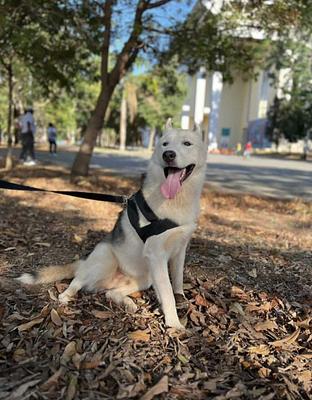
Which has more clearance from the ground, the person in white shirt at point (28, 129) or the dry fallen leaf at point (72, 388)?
the person in white shirt at point (28, 129)

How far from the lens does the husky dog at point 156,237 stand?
11.4 feet

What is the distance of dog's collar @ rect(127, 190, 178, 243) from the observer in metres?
3.50

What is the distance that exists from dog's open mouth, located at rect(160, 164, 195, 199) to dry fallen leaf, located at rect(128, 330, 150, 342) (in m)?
0.98

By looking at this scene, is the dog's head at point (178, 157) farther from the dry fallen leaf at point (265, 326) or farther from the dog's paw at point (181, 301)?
the dry fallen leaf at point (265, 326)

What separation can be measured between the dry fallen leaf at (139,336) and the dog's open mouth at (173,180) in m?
0.98

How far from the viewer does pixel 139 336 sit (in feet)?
10.8

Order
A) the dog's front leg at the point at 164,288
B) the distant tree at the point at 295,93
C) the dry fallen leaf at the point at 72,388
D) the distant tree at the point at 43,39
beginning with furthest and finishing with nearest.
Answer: the distant tree at the point at 295,93, the distant tree at the point at 43,39, the dog's front leg at the point at 164,288, the dry fallen leaf at the point at 72,388

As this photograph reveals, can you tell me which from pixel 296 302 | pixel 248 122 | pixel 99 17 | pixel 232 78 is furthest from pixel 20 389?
pixel 248 122

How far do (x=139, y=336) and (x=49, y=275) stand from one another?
108 centimetres

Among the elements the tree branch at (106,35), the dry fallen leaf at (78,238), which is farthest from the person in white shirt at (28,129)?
the dry fallen leaf at (78,238)

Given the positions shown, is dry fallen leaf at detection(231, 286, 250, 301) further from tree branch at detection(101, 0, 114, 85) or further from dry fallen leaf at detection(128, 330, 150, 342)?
tree branch at detection(101, 0, 114, 85)

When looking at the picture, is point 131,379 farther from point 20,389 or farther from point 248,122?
point 248,122

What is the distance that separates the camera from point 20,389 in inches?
101

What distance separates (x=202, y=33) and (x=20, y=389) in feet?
34.4
